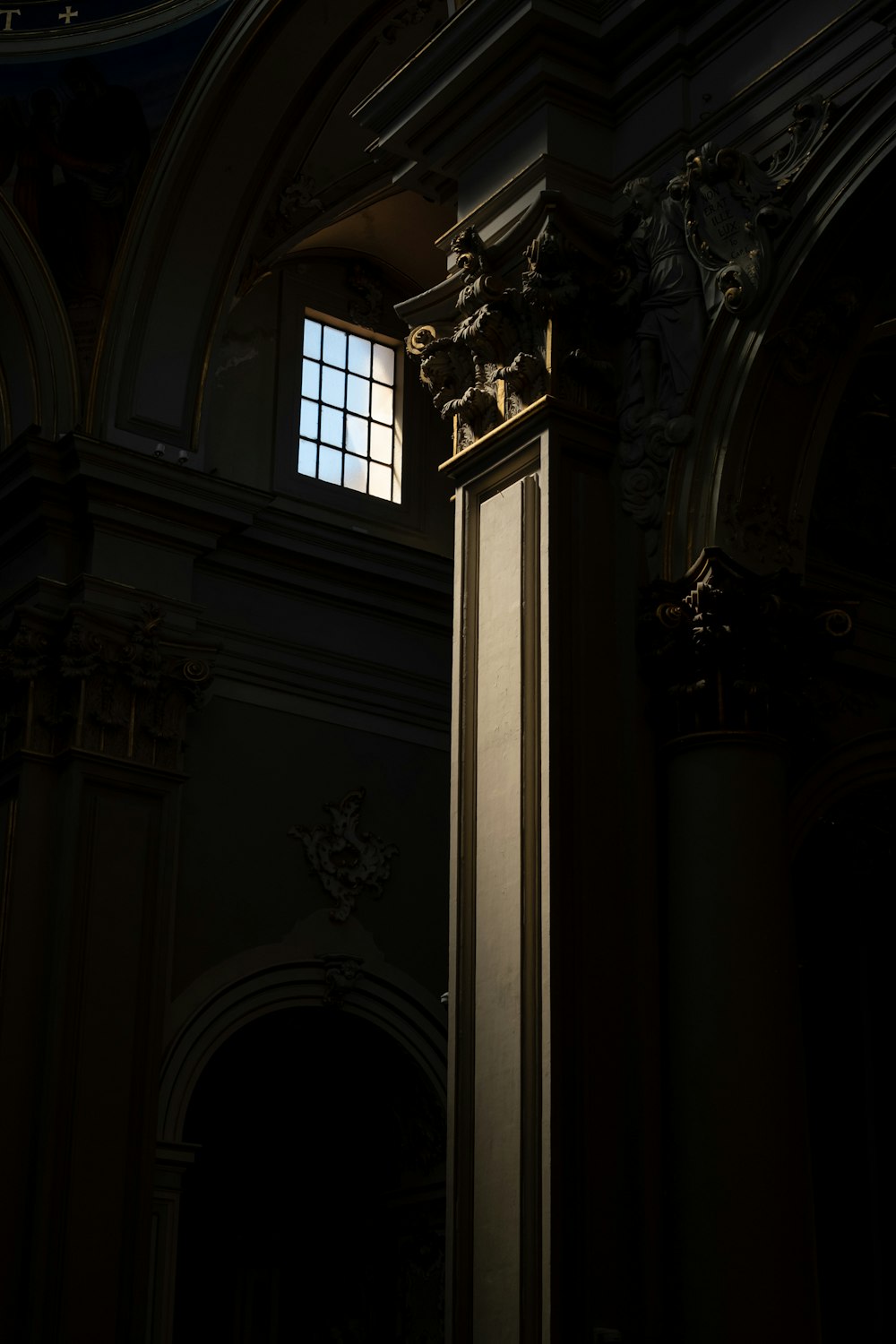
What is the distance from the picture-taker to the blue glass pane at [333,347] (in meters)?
13.9

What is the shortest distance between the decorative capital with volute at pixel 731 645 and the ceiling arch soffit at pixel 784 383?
136mm

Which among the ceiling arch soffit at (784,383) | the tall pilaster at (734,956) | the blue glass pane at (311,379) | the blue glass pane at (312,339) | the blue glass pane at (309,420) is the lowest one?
the tall pilaster at (734,956)

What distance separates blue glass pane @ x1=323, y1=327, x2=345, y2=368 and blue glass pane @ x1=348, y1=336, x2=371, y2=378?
0.06 metres

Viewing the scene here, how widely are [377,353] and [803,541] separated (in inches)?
323

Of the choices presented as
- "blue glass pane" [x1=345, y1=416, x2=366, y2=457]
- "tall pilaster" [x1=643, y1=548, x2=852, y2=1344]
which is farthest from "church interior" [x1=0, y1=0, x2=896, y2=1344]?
"blue glass pane" [x1=345, y1=416, x2=366, y2=457]

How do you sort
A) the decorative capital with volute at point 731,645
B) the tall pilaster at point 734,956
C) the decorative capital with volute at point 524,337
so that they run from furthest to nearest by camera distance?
the decorative capital with volute at point 524,337, the decorative capital with volute at point 731,645, the tall pilaster at point 734,956

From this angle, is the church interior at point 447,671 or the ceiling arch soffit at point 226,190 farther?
the ceiling arch soffit at point 226,190

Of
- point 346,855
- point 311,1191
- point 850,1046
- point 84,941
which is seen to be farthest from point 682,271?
point 311,1191

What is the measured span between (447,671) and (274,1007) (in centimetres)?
291

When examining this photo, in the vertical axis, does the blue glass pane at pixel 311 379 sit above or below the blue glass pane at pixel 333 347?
below

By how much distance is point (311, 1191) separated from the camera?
42.0 feet

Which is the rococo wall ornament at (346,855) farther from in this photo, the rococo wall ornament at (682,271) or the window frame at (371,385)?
the rococo wall ornament at (682,271)

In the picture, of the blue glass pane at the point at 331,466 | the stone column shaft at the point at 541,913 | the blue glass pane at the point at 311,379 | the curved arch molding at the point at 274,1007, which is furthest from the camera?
the blue glass pane at the point at 311,379

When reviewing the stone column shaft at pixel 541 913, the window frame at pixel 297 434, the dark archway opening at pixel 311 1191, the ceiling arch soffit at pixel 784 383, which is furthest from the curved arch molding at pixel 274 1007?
the ceiling arch soffit at pixel 784 383
